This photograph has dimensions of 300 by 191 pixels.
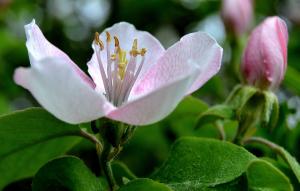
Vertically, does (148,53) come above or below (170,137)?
above

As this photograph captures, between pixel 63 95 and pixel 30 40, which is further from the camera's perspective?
pixel 30 40

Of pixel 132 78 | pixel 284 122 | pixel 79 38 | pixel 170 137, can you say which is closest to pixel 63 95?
pixel 132 78

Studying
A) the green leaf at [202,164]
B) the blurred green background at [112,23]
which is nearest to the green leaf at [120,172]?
the green leaf at [202,164]

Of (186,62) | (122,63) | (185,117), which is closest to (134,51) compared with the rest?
(122,63)

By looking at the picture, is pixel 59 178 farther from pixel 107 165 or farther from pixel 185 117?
pixel 185 117

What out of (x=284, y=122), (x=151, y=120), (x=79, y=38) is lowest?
(x=79, y=38)

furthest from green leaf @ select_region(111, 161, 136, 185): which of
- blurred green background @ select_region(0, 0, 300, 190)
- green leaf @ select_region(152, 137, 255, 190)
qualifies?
blurred green background @ select_region(0, 0, 300, 190)

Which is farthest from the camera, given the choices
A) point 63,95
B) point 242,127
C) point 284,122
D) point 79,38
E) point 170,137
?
point 79,38

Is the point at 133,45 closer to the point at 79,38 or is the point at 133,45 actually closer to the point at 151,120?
the point at 151,120

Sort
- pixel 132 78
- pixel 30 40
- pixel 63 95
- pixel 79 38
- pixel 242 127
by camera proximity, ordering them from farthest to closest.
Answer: pixel 79 38 < pixel 242 127 < pixel 132 78 < pixel 30 40 < pixel 63 95
